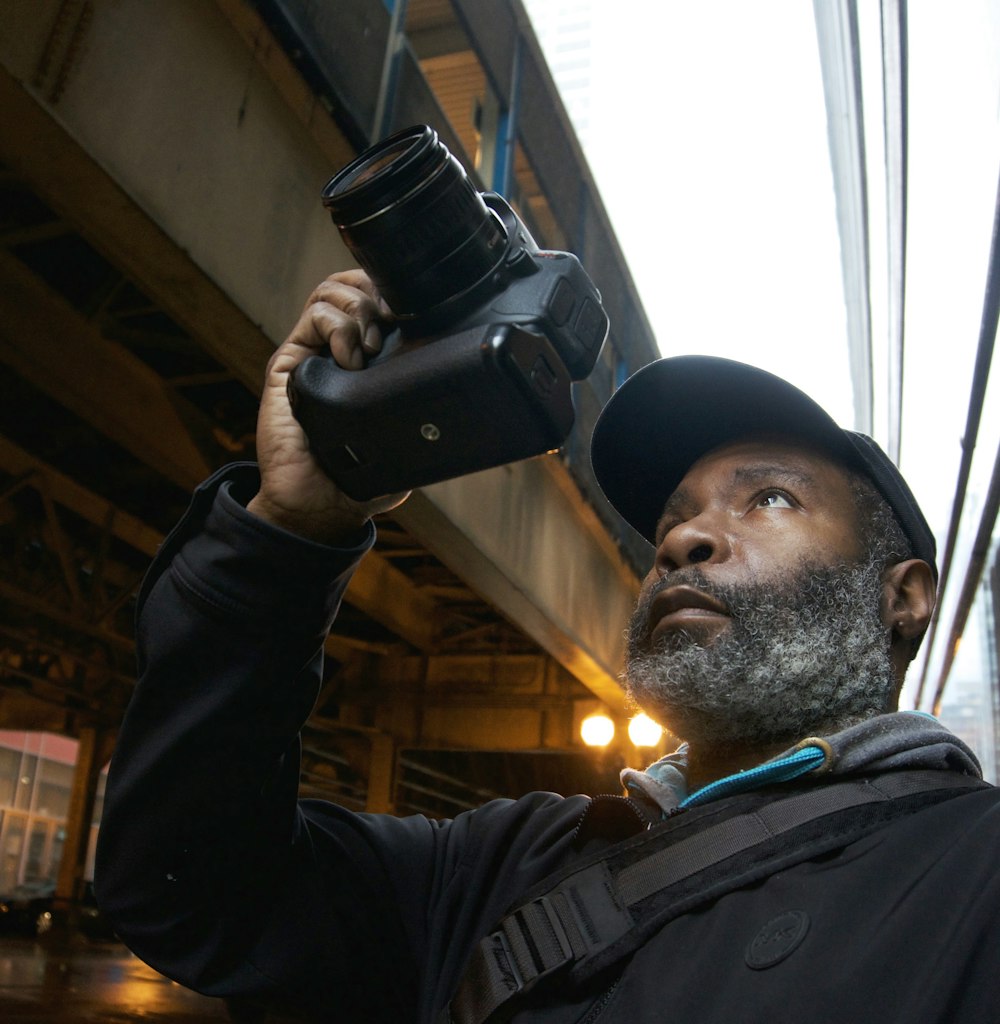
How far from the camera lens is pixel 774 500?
1.79 meters

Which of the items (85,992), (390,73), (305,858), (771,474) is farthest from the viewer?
(85,992)

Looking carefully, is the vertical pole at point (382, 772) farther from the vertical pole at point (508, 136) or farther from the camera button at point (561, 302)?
the camera button at point (561, 302)

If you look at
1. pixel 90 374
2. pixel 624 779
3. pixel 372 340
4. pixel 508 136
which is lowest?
pixel 624 779

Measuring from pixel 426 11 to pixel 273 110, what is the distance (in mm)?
4932

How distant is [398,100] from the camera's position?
229 inches

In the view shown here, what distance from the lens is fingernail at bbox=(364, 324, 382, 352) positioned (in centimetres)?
159

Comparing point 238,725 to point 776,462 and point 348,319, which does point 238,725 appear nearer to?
point 348,319

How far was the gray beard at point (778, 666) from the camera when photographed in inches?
61.9

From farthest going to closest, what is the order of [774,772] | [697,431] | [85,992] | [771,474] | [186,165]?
[85,992]
[186,165]
[697,431]
[771,474]
[774,772]

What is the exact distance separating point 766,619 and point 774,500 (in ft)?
0.95

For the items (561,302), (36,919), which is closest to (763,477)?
(561,302)

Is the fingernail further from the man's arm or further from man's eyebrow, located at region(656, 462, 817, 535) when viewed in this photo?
man's eyebrow, located at region(656, 462, 817, 535)

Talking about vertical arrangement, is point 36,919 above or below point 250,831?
above

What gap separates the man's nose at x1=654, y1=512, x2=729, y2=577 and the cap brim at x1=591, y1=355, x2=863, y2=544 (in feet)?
0.83
